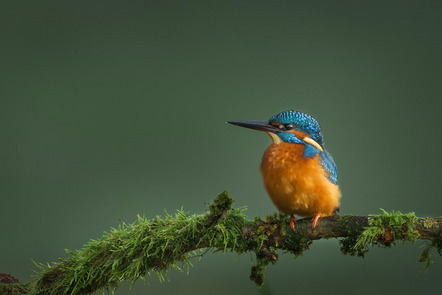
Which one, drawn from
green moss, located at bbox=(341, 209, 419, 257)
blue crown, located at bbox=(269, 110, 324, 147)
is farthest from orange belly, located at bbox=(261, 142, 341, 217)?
green moss, located at bbox=(341, 209, 419, 257)

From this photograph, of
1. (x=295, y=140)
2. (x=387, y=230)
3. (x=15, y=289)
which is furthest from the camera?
(x=295, y=140)

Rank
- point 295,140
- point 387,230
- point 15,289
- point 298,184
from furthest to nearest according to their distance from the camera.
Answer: point 295,140
point 298,184
point 15,289
point 387,230

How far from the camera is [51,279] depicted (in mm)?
1542

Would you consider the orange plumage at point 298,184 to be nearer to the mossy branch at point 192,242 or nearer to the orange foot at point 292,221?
the orange foot at point 292,221

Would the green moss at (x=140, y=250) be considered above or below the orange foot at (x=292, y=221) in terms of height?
below

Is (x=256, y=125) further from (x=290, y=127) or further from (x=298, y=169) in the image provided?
(x=298, y=169)

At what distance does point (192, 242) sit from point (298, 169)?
1.72 feet

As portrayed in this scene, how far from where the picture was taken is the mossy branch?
1437 millimetres

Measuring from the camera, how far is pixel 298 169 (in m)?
1.75

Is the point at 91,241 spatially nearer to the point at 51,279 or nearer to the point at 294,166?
the point at 51,279

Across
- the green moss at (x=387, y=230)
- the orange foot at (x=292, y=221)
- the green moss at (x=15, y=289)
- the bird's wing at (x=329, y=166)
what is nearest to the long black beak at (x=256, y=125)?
the bird's wing at (x=329, y=166)

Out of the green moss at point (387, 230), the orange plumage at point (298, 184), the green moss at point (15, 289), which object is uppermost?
the orange plumage at point (298, 184)

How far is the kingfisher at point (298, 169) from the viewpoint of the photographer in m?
1.72

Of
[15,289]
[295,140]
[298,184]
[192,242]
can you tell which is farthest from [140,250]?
[295,140]
